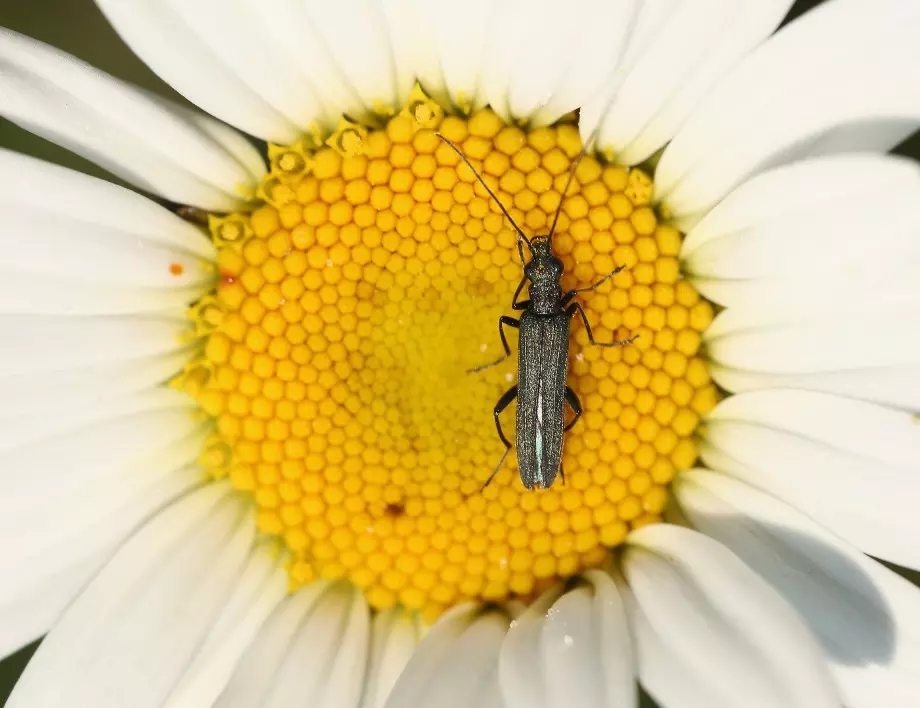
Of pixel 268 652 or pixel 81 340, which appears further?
pixel 268 652

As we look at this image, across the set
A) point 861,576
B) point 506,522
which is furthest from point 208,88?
point 861,576

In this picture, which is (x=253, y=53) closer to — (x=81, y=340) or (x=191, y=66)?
(x=191, y=66)

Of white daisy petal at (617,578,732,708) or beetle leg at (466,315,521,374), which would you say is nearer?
white daisy petal at (617,578,732,708)

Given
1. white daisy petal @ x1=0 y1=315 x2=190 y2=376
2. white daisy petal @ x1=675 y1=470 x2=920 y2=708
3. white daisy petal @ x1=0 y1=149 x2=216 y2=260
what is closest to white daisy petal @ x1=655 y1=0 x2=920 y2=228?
white daisy petal @ x1=675 y1=470 x2=920 y2=708

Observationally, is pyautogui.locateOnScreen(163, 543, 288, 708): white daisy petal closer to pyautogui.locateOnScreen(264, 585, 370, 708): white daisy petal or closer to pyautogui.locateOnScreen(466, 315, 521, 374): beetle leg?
pyautogui.locateOnScreen(264, 585, 370, 708): white daisy petal

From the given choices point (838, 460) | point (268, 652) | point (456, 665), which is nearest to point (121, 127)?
point (268, 652)

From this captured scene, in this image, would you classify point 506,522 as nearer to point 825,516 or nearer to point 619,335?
point 619,335
